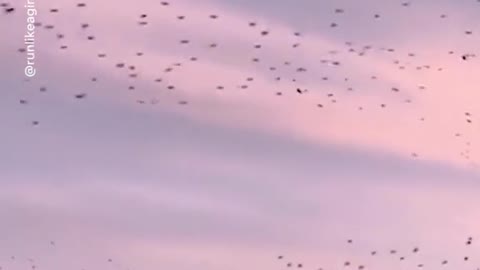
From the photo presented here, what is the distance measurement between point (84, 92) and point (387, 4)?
139 centimetres

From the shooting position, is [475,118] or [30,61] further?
[475,118]

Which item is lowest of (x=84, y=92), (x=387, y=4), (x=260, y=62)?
(x=84, y=92)

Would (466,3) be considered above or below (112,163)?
above

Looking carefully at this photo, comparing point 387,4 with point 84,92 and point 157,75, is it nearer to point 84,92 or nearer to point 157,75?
point 157,75

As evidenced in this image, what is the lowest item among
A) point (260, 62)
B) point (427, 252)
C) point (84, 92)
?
point (427, 252)

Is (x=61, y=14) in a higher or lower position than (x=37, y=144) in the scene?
higher

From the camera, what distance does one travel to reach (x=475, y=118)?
4.29m

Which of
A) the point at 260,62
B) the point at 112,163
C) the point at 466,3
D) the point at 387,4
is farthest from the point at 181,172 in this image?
the point at 466,3

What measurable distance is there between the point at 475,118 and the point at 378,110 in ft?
1.50

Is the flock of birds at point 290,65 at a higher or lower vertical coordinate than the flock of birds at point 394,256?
higher

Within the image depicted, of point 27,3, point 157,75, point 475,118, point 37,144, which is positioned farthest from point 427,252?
point 27,3

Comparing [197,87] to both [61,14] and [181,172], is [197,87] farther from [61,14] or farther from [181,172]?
[61,14]

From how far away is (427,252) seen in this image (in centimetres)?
425

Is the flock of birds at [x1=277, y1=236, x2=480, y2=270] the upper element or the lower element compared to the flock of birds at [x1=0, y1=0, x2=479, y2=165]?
lower
